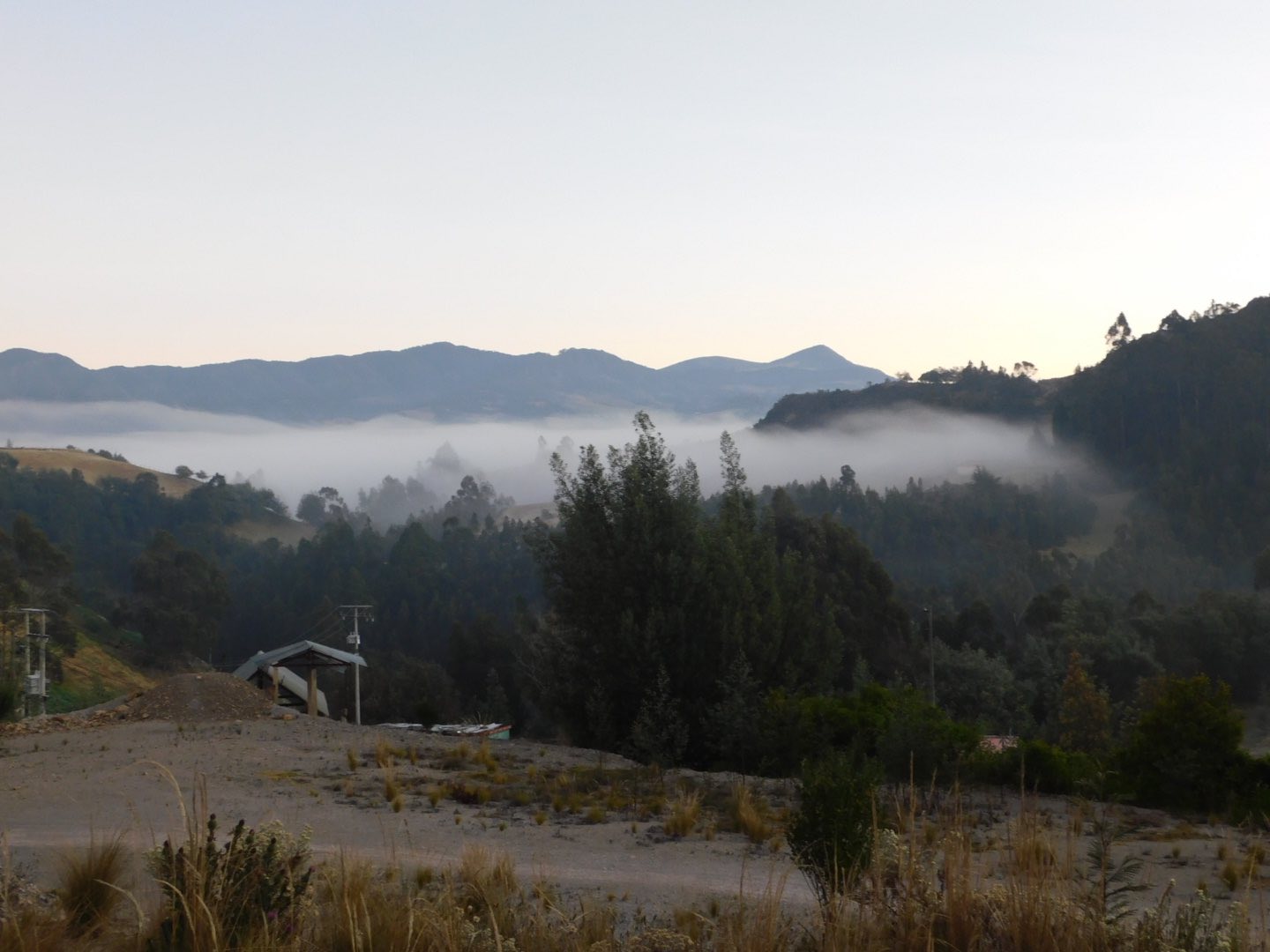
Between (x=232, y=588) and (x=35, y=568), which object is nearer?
Result: (x=35, y=568)

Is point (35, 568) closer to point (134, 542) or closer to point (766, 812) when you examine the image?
point (134, 542)

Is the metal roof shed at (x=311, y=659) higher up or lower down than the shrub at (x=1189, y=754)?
lower down

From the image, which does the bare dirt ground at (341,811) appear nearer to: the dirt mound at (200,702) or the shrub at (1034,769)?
the dirt mound at (200,702)

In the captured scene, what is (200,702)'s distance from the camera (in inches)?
947

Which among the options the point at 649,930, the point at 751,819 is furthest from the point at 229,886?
the point at 751,819

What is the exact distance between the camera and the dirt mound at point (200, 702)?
23375 mm

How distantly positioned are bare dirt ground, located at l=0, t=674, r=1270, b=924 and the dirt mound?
105cm

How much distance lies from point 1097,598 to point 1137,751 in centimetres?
5078

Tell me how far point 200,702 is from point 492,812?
12.4m

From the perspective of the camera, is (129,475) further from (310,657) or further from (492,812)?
(492,812)

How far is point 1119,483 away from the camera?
119 m

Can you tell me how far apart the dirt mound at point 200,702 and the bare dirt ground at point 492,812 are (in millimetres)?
1054

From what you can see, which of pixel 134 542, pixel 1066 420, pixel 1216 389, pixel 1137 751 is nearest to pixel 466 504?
pixel 134 542

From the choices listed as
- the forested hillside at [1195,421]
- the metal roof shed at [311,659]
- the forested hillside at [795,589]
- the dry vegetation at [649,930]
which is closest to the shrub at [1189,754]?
the forested hillside at [795,589]
